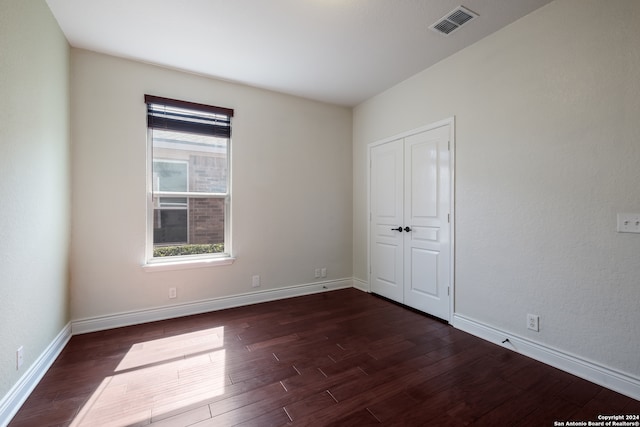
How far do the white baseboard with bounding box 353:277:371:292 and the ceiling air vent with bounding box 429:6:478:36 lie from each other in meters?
3.17

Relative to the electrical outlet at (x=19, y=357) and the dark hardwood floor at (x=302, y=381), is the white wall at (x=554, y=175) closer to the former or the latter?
the dark hardwood floor at (x=302, y=381)

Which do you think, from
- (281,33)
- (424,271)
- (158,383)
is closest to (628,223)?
(424,271)

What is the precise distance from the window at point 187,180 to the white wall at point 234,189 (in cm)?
12

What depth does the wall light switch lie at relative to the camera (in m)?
1.83

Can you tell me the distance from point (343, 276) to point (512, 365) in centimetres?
250

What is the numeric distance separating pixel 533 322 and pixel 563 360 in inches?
11.7

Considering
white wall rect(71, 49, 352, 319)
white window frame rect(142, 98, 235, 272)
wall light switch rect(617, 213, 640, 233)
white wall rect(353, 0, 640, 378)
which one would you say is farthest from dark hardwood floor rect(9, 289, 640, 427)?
wall light switch rect(617, 213, 640, 233)

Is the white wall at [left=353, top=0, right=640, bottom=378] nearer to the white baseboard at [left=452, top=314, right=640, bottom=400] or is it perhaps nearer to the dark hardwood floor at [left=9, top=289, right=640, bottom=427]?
the white baseboard at [left=452, top=314, right=640, bottom=400]

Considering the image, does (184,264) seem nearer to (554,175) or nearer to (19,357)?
(19,357)

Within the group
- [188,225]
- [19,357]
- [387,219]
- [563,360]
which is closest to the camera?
[19,357]

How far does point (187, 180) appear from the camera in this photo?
3361 mm

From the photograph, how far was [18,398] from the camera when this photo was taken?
1737 millimetres

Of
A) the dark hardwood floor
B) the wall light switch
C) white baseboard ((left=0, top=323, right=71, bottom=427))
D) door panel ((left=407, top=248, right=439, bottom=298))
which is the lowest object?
the dark hardwood floor

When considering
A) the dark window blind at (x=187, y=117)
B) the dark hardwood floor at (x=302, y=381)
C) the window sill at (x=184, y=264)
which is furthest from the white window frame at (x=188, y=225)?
the dark hardwood floor at (x=302, y=381)
